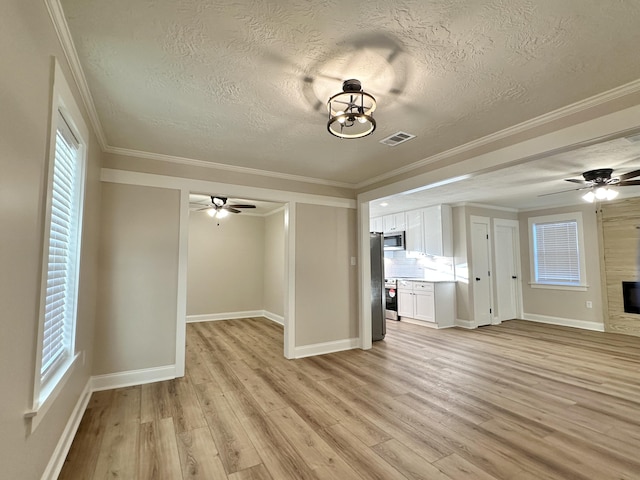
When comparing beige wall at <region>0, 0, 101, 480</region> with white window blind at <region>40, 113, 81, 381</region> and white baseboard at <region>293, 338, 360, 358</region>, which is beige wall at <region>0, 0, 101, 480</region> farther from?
white baseboard at <region>293, 338, 360, 358</region>

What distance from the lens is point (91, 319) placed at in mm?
3043

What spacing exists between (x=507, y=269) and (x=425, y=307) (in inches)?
88.7

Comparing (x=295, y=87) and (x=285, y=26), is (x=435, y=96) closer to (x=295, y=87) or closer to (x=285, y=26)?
(x=295, y=87)

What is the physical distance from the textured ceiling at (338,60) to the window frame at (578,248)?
4849 millimetres

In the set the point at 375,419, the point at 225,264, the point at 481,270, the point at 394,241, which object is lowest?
the point at 375,419

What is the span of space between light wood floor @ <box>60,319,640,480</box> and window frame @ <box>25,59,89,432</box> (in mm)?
613

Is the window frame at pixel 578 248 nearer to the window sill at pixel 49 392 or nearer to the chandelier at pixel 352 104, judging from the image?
the chandelier at pixel 352 104

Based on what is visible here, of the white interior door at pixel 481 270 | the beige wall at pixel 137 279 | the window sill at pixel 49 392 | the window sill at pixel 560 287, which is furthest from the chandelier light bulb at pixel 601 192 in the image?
the window sill at pixel 49 392

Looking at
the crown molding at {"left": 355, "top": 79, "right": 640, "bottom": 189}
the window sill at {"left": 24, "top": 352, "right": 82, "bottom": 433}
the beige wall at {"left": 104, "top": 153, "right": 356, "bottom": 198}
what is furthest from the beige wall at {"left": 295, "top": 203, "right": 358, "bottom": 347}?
the window sill at {"left": 24, "top": 352, "right": 82, "bottom": 433}

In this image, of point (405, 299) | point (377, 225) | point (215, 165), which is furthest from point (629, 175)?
point (377, 225)

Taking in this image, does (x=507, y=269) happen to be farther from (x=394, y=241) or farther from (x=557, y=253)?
(x=394, y=241)

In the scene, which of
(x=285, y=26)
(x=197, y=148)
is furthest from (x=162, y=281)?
(x=285, y=26)

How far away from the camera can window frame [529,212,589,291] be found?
20.2 feet

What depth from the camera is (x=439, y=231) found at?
6.51 meters
